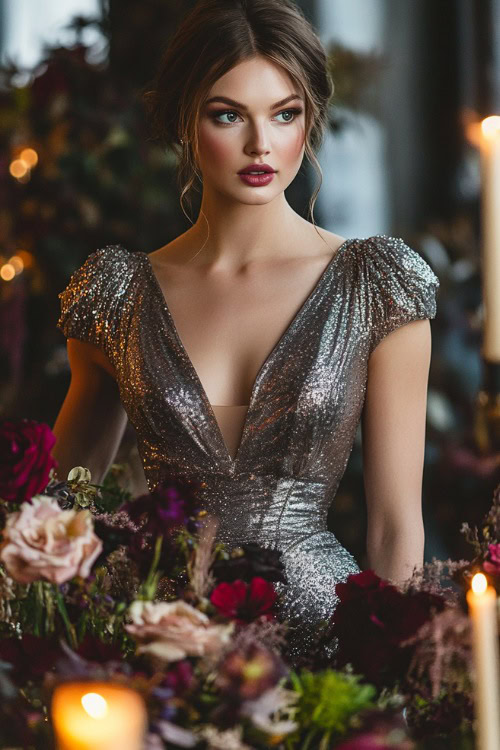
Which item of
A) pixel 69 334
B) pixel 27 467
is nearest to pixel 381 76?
pixel 69 334

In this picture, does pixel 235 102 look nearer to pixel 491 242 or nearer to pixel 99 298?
pixel 99 298

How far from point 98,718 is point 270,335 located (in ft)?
3.18

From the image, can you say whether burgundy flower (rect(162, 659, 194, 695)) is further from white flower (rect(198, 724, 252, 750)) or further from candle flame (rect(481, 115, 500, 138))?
candle flame (rect(481, 115, 500, 138))

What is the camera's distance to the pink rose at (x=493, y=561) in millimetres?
1103

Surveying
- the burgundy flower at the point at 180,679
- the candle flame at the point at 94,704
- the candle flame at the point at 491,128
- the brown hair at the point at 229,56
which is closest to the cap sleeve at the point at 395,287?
the brown hair at the point at 229,56

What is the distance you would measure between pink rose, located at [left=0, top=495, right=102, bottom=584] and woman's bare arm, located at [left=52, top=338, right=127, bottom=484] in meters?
0.79

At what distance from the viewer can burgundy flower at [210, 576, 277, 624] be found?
101 centimetres

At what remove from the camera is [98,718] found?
2.38 ft

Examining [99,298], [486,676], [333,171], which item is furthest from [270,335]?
[333,171]

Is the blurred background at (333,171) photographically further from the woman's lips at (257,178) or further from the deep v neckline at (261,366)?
the woman's lips at (257,178)

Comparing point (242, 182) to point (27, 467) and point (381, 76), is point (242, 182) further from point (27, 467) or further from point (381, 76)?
point (381, 76)

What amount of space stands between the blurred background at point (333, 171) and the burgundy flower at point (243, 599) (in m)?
0.87

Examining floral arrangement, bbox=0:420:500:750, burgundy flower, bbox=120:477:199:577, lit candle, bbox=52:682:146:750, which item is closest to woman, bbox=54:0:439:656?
floral arrangement, bbox=0:420:500:750

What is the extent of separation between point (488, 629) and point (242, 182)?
96 cm
